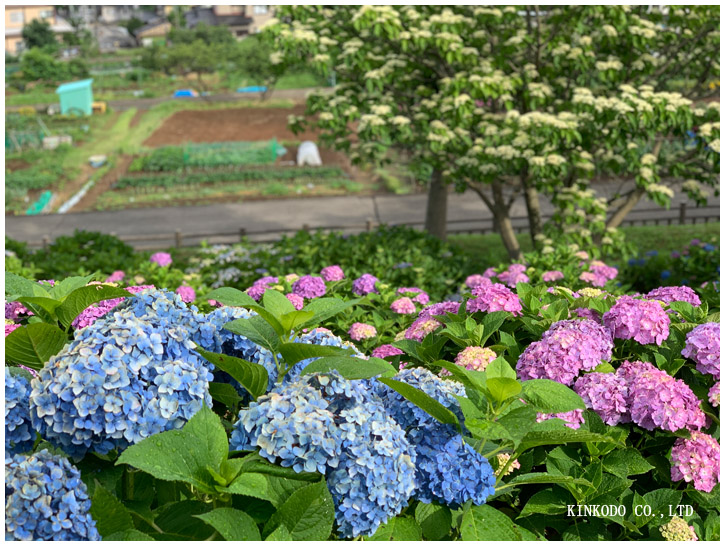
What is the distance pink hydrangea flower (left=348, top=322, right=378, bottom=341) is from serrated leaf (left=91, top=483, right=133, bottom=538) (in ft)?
6.47

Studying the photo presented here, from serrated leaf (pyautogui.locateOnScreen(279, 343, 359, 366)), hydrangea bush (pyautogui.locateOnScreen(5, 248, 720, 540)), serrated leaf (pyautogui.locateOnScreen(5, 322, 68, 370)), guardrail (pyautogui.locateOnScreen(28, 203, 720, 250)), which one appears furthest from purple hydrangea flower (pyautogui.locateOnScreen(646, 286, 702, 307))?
guardrail (pyautogui.locateOnScreen(28, 203, 720, 250))

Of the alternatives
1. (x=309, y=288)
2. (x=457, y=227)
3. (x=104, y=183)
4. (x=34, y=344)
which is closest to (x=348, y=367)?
(x=34, y=344)

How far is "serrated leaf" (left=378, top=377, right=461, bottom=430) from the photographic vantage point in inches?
66.7

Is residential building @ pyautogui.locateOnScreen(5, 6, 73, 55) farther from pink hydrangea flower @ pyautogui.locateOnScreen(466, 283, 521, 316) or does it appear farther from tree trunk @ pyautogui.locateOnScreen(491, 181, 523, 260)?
pink hydrangea flower @ pyautogui.locateOnScreen(466, 283, 521, 316)

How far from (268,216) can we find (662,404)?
17189mm

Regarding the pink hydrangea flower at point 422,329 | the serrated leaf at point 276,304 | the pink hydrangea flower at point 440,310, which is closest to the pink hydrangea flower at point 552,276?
the pink hydrangea flower at point 440,310

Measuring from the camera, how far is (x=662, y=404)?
2162 mm

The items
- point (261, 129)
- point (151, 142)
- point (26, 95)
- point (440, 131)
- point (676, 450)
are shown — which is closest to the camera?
point (676, 450)

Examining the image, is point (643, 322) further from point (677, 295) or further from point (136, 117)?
point (136, 117)

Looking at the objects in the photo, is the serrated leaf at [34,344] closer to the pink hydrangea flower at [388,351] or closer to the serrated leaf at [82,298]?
the serrated leaf at [82,298]

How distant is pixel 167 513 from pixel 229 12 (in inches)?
1988

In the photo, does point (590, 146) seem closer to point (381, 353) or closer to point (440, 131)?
point (440, 131)

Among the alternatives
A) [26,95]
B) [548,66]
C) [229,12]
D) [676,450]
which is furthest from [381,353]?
[229,12]

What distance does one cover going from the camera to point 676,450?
2.19m
